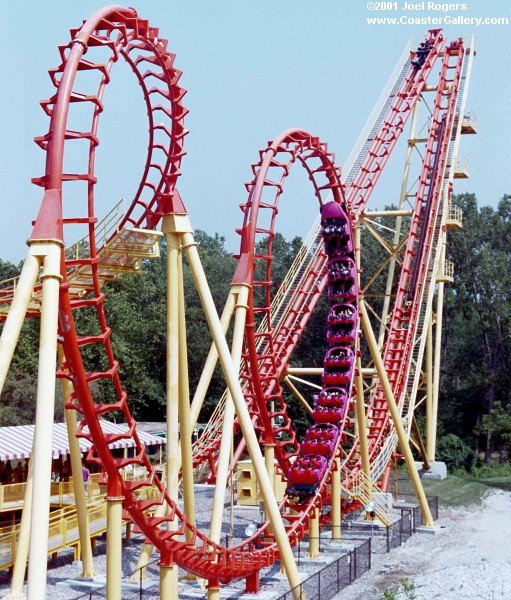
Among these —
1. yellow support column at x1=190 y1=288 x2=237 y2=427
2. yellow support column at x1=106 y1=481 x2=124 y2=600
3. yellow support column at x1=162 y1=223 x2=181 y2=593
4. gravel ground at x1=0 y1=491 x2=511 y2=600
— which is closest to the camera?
yellow support column at x1=106 y1=481 x2=124 y2=600

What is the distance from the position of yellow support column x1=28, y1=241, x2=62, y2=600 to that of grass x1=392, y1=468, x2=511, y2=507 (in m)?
19.6

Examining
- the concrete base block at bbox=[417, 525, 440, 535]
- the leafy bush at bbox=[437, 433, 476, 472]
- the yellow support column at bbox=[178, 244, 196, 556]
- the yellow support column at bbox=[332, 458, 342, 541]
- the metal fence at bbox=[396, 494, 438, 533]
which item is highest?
the yellow support column at bbox=[178, 244, 196, 556]

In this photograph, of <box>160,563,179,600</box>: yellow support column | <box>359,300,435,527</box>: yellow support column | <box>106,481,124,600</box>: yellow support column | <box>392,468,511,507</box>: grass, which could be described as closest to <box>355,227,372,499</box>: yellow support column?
<box>359,300,435,527</box>: yellow support column

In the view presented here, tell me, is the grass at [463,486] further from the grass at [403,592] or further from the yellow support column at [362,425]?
the grass at [403,592]

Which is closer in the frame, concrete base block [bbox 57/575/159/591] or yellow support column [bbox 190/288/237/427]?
yellow support column [bbox 190/288/237/427]

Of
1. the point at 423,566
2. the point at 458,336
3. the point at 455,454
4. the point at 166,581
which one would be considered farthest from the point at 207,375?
the point at 458,336

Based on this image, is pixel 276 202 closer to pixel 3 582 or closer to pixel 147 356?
pixel 3 582

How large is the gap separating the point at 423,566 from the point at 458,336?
33.7 metres

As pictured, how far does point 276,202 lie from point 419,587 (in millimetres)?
7264

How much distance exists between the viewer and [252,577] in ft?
53.1

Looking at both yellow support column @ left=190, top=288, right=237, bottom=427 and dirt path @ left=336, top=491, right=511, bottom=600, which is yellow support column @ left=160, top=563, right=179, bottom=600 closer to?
yellow support column @ left=190, top=288, right=237, bottom=427

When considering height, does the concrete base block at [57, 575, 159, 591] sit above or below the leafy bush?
above

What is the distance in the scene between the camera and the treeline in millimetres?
47000

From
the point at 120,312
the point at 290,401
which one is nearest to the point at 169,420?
the point at 120,312
